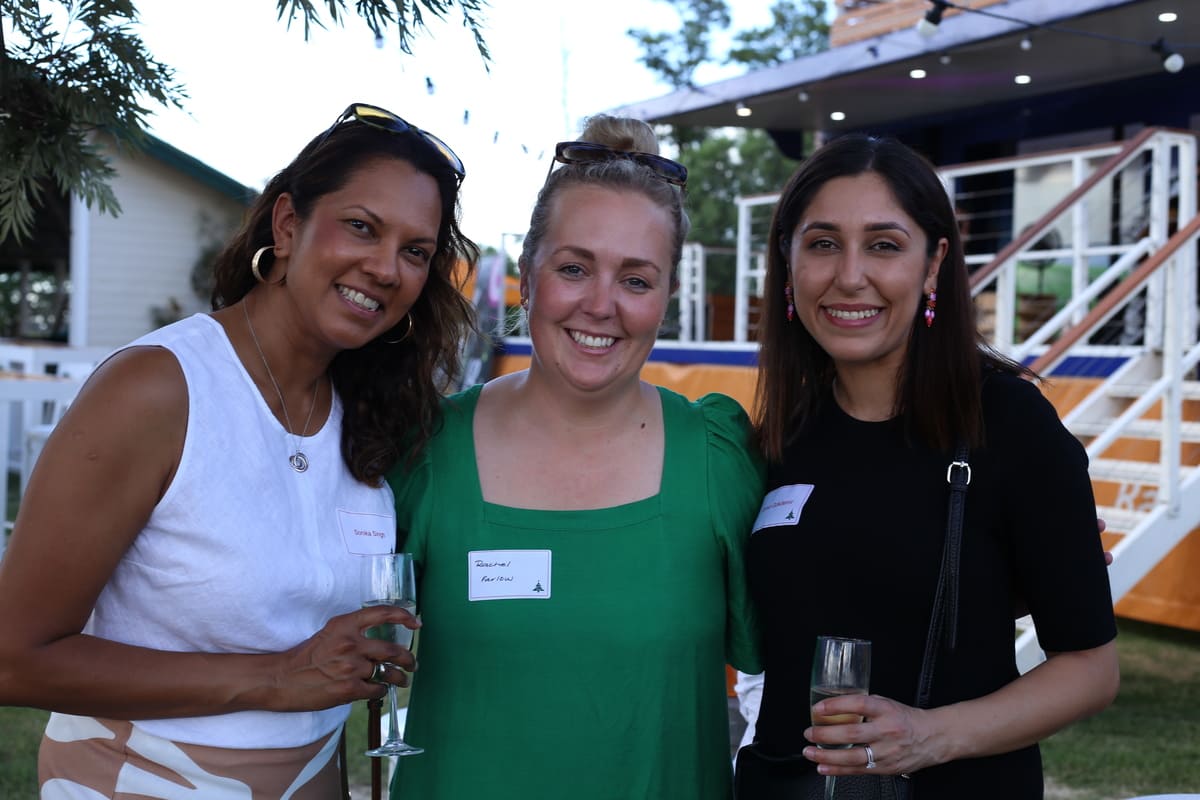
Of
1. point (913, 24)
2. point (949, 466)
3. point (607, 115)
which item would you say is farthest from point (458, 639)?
point (913, 24)

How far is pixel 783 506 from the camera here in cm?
227

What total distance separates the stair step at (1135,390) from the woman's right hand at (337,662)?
5.33 meters

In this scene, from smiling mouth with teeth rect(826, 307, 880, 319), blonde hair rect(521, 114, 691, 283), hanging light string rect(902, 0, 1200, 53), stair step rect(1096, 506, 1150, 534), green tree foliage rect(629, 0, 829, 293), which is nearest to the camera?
smiling mouth with teeth rect(826, 307, 880, 319)

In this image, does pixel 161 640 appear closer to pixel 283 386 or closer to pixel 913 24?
pixel 283 386

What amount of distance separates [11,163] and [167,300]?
16367 millimetres

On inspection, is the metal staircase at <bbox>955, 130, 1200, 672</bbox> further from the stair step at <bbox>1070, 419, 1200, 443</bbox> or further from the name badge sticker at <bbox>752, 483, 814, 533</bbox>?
the name badge sticker at <bbox>752, 483, 814, 533</bbox>

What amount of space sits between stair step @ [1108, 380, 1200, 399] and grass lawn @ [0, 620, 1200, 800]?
156cm

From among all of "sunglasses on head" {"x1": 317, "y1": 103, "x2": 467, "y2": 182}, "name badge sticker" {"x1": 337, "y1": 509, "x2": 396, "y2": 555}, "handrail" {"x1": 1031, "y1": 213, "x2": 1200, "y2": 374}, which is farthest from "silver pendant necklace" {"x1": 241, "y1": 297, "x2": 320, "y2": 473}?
"handrail" {"x1": 1031, "y1": 213, "x2": 1200, "y2": 374}

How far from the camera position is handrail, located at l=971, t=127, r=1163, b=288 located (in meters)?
6.26

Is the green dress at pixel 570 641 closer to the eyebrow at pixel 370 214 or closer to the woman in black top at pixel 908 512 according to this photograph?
the woman in black top at pixel 908 512

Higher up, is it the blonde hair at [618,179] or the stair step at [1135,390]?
the blonde hair at [618,179]

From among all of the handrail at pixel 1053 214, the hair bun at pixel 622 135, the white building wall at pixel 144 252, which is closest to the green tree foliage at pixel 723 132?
the white building wall at pixel 144 252

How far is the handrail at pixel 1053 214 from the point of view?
6.26m

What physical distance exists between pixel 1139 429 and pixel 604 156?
4.34 m
